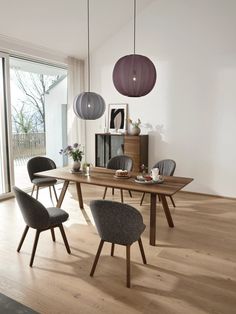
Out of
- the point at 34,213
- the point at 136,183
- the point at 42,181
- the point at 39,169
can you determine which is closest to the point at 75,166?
the point at 42,181

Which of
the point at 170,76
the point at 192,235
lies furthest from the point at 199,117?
the point at 192,235

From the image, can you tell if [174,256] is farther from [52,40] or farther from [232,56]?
[52,40]

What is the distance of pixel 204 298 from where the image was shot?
2348mm

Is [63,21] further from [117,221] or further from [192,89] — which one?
[117,221]

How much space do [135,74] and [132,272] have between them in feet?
6.57

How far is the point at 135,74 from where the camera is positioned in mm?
2986

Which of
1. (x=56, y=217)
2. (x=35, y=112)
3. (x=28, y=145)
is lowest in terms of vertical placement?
(x=56, y=217)

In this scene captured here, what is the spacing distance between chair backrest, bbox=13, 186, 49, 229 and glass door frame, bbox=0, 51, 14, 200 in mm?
2517

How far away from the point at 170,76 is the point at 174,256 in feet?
11.5

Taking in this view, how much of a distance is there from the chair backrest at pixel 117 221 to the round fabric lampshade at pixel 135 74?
1323 millimetres

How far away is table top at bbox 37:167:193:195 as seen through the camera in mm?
3214

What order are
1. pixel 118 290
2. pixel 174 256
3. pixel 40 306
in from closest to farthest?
1. pixel 40 306
2. pixel 118 290
3. pixel 174 256

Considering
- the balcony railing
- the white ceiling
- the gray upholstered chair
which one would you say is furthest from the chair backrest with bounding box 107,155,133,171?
the white ceiling

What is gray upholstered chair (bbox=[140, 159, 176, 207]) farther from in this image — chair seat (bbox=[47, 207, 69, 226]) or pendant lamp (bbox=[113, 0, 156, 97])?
chair seat (bbox=[47, 207, 69, 226])
